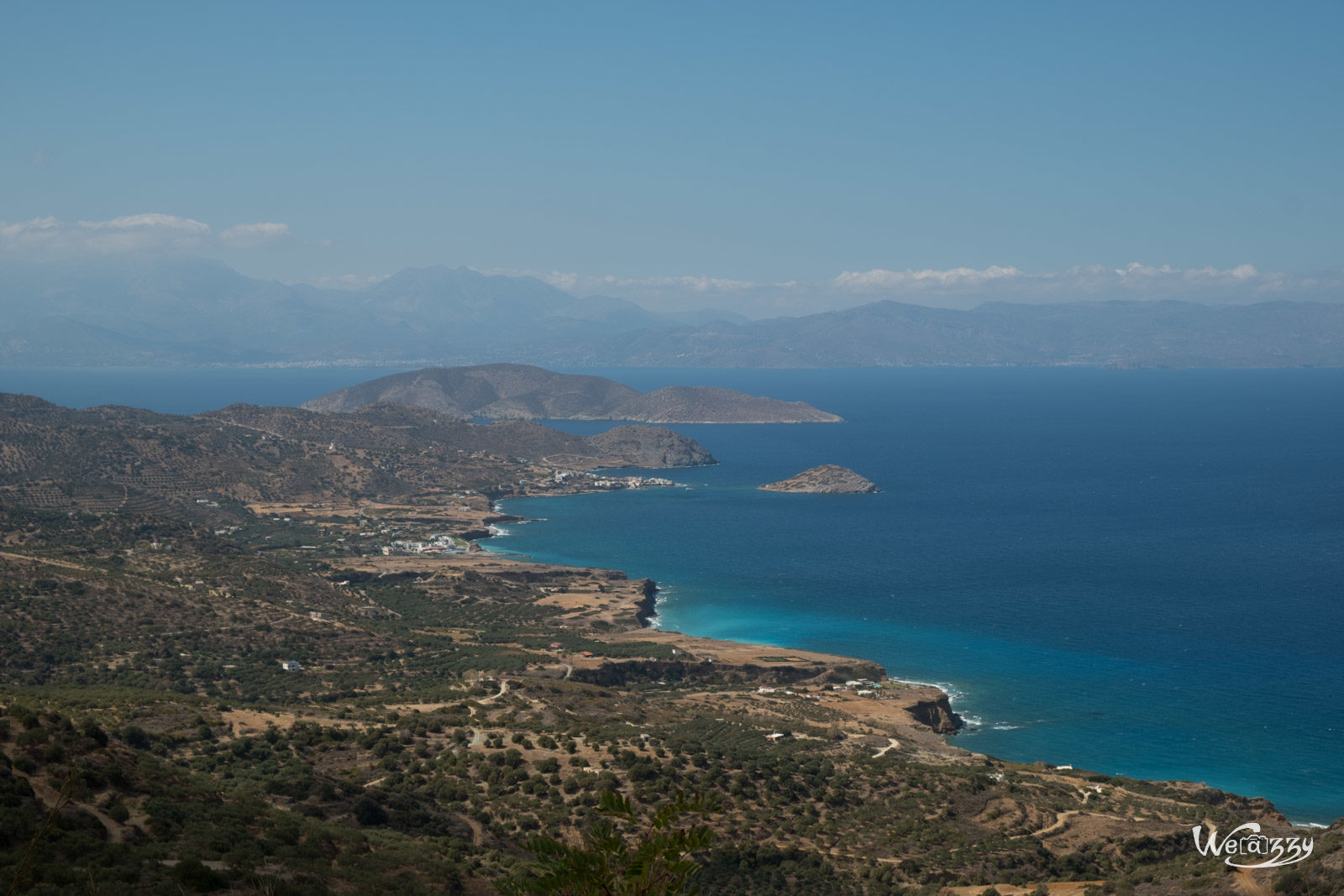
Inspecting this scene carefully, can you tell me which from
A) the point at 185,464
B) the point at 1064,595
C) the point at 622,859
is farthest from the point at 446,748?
the point at 185,464

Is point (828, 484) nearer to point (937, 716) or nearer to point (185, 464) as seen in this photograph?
point (185, 464)

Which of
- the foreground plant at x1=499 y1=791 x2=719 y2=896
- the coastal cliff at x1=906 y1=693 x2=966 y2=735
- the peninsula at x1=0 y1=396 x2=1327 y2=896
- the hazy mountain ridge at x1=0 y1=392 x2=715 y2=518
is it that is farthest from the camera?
the hazy mountain ridge at x1=0 y1=392 x2=715 y2=518

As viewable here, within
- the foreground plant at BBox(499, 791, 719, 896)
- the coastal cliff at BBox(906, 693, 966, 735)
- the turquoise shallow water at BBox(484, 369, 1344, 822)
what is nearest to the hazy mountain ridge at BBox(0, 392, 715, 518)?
the turquoise shallow water at BBox(484, 369, 1344, 822)

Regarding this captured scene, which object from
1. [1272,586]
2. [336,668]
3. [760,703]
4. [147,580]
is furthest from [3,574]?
[1272,586]

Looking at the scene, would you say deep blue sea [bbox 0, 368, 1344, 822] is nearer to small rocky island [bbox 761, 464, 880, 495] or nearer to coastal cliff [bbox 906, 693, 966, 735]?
coastal cliff [bbox 906, 693, 966, 735]

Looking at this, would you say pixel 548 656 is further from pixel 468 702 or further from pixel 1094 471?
pixel 1094 471

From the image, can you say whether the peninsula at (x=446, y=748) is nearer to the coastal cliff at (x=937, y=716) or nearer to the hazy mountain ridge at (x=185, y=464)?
the coastal cliff at (x=937, y=716)
